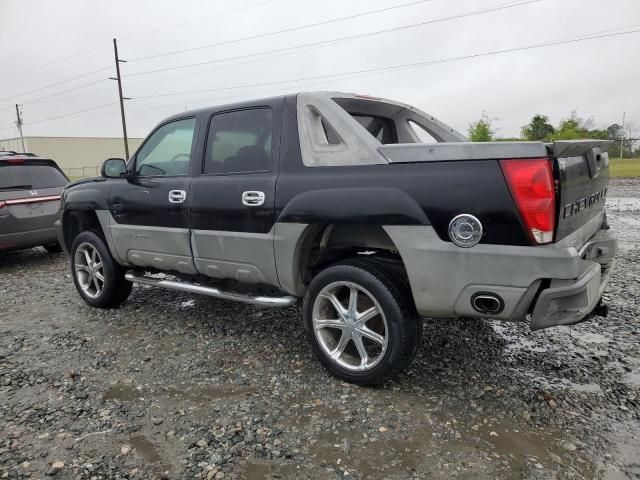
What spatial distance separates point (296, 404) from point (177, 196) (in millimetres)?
2089

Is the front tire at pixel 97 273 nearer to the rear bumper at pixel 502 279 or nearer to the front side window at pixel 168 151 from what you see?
the front side window at pixel 168 151

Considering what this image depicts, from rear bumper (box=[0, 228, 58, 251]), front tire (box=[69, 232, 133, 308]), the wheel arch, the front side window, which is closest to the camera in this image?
the wheel arch

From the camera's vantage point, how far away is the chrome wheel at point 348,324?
126 inches

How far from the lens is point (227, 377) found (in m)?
3.48

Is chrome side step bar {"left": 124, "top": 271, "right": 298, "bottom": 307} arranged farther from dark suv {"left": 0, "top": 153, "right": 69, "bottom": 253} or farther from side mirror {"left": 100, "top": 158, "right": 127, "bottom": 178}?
dark suv {"left": 0, "top": 153, "right": 69, "bottom": 253}

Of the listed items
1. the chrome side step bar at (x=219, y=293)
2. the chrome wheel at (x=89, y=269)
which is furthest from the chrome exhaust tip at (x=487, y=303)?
the chrome wheel at (x=89, y=269)

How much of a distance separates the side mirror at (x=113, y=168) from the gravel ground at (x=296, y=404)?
57.7 inches

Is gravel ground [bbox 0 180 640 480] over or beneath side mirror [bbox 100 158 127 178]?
beneath

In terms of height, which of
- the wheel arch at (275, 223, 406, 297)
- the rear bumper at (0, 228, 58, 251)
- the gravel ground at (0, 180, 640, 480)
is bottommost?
the gravel ground at (0, 180, 640, 480)

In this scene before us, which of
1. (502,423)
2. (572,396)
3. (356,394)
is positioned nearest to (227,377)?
(356,394)

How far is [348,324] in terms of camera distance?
3271mm

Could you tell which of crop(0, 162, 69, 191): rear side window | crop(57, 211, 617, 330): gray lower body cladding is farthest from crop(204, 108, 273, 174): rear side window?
crop(0, 162, 69, 191): rear side window

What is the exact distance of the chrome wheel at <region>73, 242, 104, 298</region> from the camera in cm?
515

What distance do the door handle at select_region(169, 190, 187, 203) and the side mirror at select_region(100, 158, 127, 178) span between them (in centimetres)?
83
